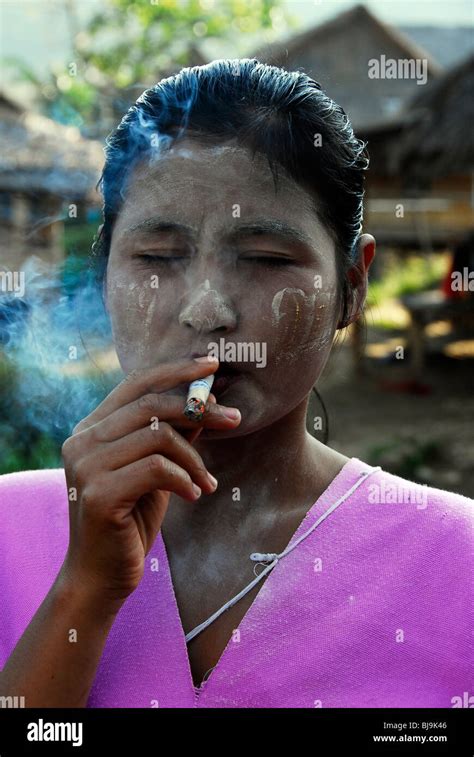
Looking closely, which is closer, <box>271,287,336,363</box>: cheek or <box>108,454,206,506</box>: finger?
<box>108,454,206,506</box>: finger

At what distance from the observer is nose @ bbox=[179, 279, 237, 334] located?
1400 mm

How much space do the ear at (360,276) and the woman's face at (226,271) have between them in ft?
0.57

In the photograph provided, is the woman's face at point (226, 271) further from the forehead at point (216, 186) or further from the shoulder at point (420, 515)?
the shoulder at point (420, 515)

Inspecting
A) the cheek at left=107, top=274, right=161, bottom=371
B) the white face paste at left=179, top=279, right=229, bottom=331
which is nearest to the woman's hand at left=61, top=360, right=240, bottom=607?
the white face paste at left=179, top=279, right=229, bottom=331

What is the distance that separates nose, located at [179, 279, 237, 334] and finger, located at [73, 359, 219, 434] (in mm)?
161

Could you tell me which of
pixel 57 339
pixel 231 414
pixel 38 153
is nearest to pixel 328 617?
pixel 231 414

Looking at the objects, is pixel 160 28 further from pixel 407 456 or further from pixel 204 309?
pixel 204 309

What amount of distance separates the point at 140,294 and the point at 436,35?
32.1m

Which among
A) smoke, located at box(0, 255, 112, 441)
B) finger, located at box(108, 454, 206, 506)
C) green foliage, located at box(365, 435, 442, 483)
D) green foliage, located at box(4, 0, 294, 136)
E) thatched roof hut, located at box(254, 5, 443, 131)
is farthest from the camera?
thatched roof hut, located at box(254, 5, 443, 131)

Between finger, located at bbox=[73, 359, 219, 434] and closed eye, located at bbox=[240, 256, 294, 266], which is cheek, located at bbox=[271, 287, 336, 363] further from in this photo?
finger, located at bbox=[73, 359, 219, 434]

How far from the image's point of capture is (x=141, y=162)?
5.05 ft

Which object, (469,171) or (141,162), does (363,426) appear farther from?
(141,162)

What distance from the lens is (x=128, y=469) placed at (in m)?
1.19
